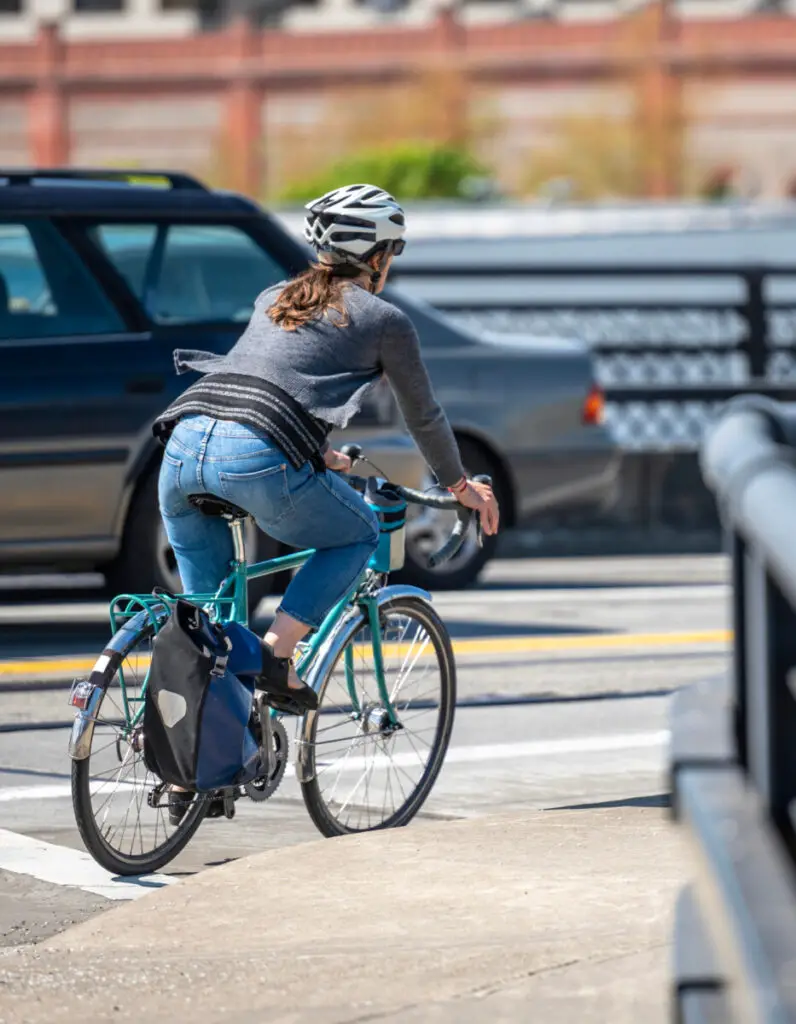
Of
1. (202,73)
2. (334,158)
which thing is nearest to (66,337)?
(334,158)

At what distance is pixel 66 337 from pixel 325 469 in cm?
447

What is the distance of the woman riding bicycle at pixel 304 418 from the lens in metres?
5.61

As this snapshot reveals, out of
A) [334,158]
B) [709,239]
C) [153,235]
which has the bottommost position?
[334,158]

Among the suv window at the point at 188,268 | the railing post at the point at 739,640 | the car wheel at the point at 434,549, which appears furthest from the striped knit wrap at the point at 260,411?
the car wheel at the point at 434,549

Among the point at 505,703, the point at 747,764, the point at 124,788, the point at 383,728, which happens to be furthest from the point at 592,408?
the point at 747,764

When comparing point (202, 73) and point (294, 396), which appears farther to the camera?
point (202, 73)

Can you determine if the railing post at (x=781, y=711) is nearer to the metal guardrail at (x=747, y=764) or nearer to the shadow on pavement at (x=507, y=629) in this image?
the metal guardrail at (x=747, y=764)

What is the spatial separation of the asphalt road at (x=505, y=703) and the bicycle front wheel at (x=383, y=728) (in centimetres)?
20

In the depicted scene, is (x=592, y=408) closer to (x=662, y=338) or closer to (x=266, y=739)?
(x=662, y=338)

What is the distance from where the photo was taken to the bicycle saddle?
5684mm

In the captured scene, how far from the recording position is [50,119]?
80.1m

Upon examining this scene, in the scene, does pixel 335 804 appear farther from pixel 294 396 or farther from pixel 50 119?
pixel 50 119

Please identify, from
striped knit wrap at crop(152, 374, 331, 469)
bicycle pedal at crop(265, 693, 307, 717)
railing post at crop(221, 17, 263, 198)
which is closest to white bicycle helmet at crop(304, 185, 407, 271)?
striped knit wrap at crop(152, 374, 331, 469)

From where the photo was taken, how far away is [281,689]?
5750mm
